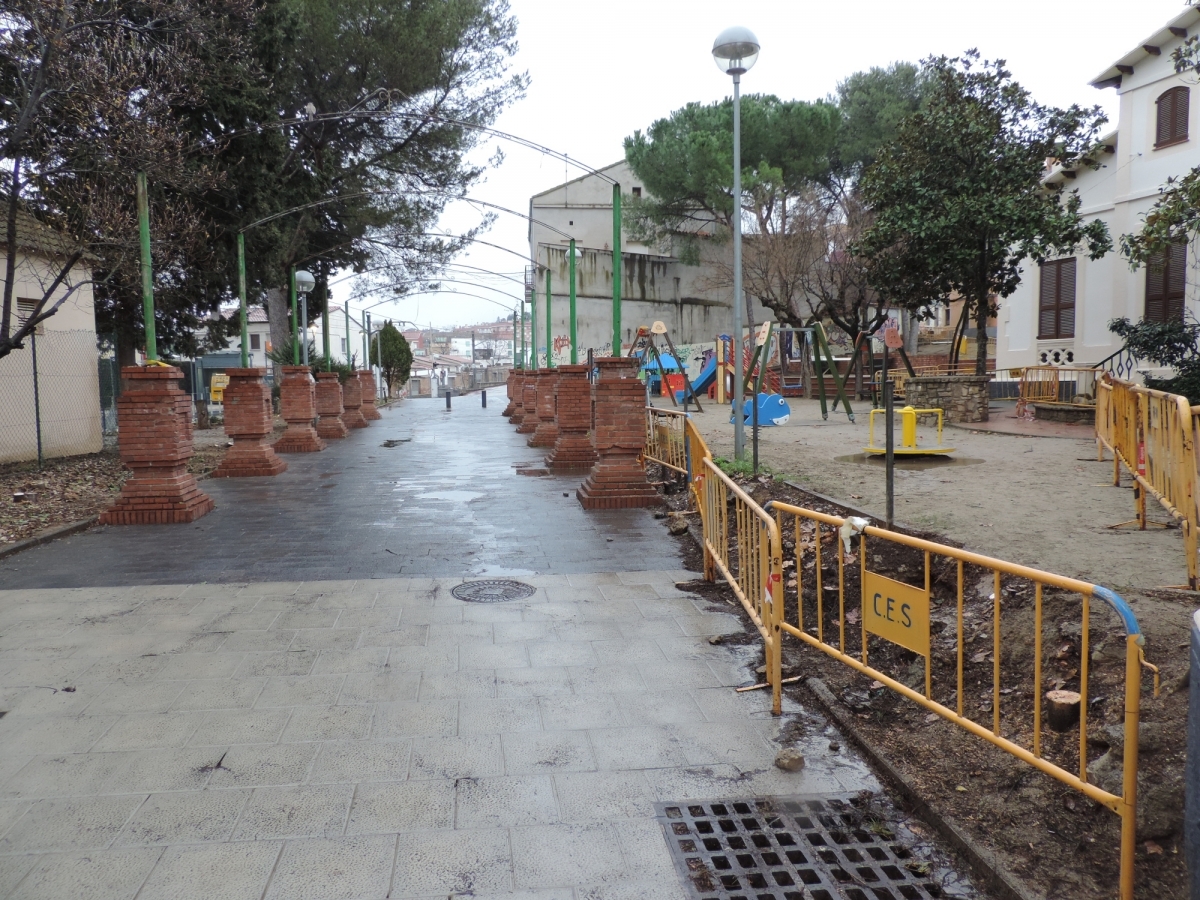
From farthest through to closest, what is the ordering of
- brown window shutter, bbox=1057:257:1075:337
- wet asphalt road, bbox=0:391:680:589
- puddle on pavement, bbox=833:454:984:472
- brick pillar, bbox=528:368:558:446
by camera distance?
brown window shutter, bbox=1057:257:1075:337 < brick pillar, bbox=528:368:558:446 < puddle on pavement, bbox=833:454:984:472 < wet asphalt road, bbox=0:391:680:589

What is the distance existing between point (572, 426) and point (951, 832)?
11.3 m

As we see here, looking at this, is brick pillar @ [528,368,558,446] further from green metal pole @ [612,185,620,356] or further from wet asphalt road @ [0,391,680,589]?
green metal pole @ [612,185,620,356]

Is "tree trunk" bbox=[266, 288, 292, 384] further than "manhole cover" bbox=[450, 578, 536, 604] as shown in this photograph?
Yes

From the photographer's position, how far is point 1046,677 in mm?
4137

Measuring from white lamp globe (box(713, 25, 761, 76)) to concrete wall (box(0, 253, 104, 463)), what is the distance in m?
11.0

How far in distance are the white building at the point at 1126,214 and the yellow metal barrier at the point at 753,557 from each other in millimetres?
14864

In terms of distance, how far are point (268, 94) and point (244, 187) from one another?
211 centimetres

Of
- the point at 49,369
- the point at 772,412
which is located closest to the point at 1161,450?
the point at 772,412

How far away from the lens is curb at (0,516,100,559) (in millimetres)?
8127

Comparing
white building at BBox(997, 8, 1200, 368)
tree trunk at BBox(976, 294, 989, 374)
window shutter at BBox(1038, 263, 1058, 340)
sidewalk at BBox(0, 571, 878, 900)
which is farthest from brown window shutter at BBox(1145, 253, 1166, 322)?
sidewalk at BBox(0, 571, 878, 900)

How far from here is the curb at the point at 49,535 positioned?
813cm

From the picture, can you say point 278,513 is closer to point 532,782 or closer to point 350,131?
point 532,782

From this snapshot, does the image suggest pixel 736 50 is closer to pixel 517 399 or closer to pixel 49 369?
pixel 49 369

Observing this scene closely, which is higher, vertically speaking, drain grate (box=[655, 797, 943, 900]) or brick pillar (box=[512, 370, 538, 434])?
brick pillar (box=[512, 370, 538, 434])
